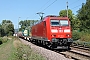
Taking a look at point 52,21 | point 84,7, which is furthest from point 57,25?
point 84,7

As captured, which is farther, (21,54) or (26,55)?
(21,54)

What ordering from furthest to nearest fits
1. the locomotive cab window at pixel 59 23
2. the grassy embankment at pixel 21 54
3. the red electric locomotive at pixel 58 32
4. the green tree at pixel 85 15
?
the green tree at pixel 85 15 → the locomotive cab window at pixel 59 23 → the red electric locomotive at pixel 58 32 → the grassy embankment at pixel 21 54

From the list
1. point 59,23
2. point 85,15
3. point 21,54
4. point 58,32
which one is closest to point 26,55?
point 21,54

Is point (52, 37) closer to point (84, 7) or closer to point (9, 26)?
point (84, 7)

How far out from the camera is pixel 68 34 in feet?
77.0

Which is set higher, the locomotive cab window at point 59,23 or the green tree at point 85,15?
the green tree at point 85,15

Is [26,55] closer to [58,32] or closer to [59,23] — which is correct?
[58,32]

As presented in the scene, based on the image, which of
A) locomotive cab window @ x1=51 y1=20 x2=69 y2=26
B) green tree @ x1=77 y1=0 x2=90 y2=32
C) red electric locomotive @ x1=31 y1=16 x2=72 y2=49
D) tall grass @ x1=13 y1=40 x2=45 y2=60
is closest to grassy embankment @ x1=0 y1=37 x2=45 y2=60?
tall grass @ x1=13 y1=40 x2=45 y2=60

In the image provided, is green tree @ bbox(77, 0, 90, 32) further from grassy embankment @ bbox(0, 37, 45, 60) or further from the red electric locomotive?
grassy embankment @ bbox(0, 37, 45, 60)

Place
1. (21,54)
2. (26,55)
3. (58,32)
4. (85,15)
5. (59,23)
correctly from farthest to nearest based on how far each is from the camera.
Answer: (85,15), (59,23), (58,32), (21,54), (26,55)

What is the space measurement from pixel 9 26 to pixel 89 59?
3962 inches

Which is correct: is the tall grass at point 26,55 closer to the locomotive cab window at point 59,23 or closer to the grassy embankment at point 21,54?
the grassy embankment at point 21,54

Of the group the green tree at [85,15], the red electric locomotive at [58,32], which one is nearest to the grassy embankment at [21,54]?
the red electric locomotive at [58,32]

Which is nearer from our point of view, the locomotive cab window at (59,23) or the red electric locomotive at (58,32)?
the red electric locomotive at (58,32)
